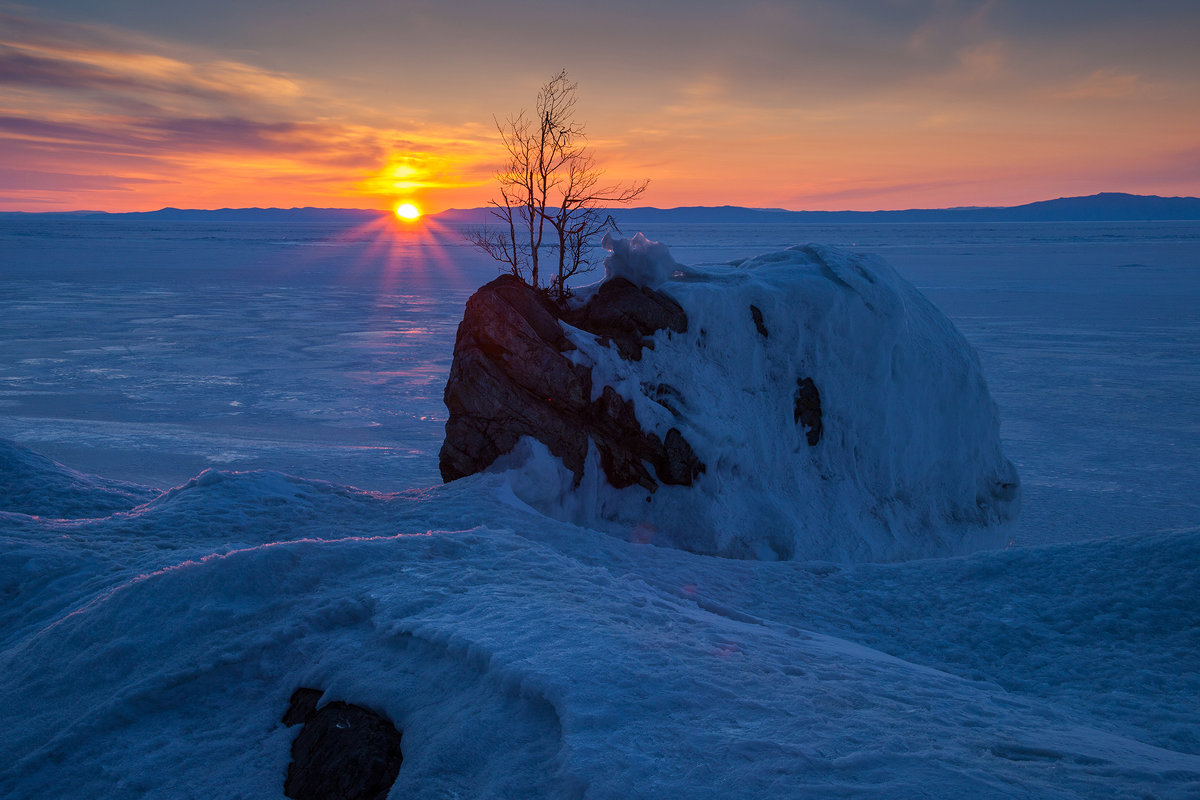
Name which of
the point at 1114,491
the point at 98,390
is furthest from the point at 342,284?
the point at 1114,491

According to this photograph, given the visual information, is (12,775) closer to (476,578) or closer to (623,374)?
(476,578)

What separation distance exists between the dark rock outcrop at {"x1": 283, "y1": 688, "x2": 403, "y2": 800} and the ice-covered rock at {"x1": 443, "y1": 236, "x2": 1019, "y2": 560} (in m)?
4.94

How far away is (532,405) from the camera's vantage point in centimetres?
938

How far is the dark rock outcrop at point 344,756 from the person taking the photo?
140 inches

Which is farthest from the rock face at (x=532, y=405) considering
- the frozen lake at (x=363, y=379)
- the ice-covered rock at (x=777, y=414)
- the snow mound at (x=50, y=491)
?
the snow mound at (x=50, y=491)

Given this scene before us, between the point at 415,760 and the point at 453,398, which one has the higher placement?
A: the point at 453,398

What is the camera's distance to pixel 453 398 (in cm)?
944

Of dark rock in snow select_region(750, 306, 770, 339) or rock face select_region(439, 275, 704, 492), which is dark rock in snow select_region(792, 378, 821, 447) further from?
rock face select_region(439, 275, 704, 492)

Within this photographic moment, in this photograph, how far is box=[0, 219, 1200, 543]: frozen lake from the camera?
39.9 feet

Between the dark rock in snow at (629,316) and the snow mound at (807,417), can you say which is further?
the dark rock in snow at (629,316)

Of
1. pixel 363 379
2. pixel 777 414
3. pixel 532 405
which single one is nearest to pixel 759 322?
pixel 777 414

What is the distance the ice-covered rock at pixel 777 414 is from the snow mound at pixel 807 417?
0.02 m

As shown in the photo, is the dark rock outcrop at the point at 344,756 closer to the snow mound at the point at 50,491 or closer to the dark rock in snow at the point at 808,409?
the snow mound at the point at 50,491

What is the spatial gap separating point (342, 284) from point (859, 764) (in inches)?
1553
